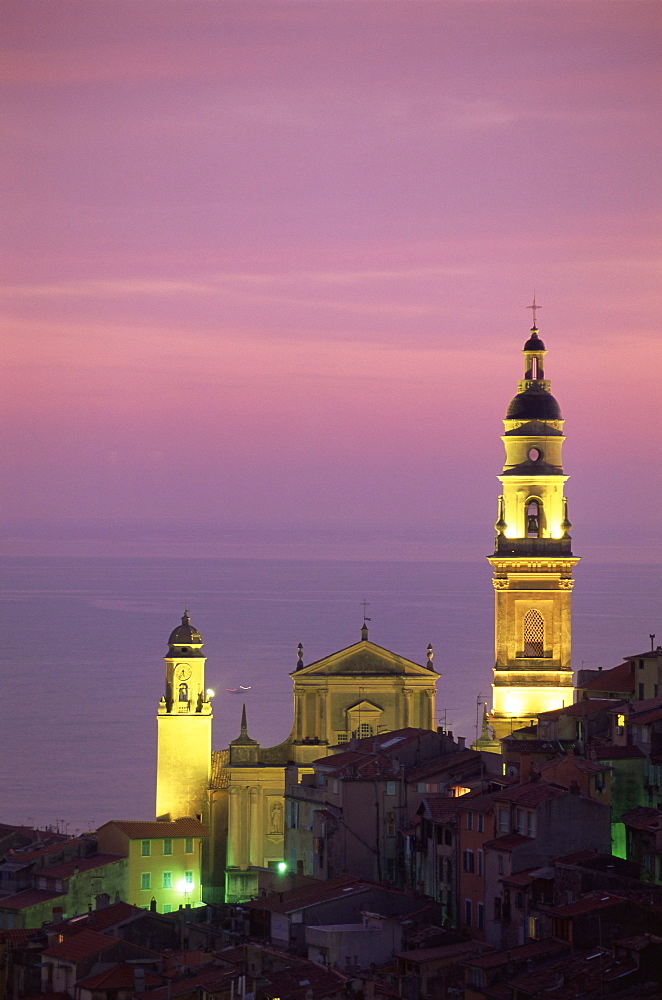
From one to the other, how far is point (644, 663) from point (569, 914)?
20299 mm

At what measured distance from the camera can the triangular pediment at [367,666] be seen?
197ft

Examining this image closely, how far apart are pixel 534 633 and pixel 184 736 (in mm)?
9612

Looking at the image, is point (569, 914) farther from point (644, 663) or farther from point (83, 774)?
point (83, 774)

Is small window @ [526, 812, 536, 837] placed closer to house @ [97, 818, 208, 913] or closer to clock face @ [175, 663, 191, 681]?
house @ [97, 818, 208, 913]

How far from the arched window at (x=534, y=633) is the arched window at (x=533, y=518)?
203 centimetres

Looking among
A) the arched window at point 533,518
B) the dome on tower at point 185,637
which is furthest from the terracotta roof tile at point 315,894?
the arched window at point 533,518

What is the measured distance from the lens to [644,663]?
193 ft

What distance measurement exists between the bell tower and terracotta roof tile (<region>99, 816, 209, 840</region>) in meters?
1.97

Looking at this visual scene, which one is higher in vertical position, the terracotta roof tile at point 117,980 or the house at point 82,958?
the house at point 82,958

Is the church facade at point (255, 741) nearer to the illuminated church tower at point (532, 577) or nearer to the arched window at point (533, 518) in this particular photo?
the illuminated church tower at point (532, 577)

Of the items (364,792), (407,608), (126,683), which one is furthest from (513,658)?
(407,608)

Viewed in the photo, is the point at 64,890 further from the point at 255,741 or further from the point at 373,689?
the point at 373,689

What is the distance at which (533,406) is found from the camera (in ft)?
205

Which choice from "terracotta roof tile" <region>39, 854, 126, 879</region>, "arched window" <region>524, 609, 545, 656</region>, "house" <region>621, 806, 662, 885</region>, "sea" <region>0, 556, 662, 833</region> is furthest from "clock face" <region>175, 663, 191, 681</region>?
"house" <region>621, 806, 662, 885</region>
